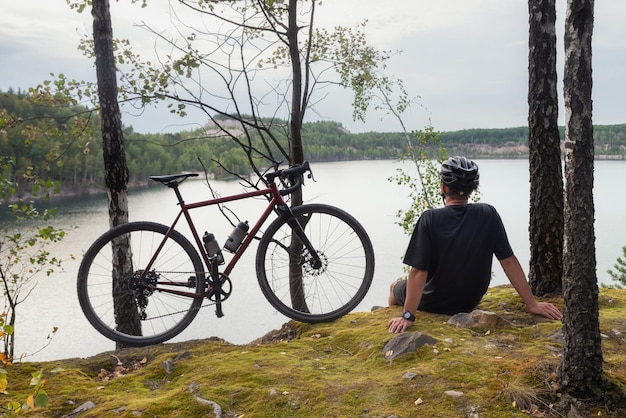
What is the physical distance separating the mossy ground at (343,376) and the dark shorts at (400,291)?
0.45ft

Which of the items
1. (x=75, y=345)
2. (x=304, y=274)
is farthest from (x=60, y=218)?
(x=304, y=274)

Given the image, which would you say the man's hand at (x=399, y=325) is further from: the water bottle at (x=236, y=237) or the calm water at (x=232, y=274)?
the calm water at (x=232, y=274)

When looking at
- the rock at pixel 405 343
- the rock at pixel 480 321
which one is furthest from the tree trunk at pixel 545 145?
the rock at pixel 405 343

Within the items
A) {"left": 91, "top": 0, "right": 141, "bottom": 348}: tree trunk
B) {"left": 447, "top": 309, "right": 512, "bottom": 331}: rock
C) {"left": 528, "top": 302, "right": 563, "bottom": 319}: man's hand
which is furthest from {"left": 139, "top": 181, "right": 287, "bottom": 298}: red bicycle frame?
{"left": 528, "top": 302, "right": 563, "bottom": 319}: man's hand

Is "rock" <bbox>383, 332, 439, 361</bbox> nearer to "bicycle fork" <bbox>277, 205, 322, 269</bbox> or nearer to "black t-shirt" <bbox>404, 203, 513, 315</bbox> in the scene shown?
"black t-shirt" <bbox>404, 203, 513, 315</bbox>

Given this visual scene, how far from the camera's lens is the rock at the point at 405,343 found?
406cm

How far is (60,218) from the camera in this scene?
58.4 m

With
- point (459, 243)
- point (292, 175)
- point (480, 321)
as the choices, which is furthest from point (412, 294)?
point (292, 175)

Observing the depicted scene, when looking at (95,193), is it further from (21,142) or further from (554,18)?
(554,18)

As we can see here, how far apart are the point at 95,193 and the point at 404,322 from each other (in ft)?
294

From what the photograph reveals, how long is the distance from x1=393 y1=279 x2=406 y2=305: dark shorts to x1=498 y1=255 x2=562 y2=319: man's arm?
3.13ft

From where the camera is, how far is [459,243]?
4398 millimetres

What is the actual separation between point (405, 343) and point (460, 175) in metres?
1.43

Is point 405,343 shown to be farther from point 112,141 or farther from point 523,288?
point 112,141
